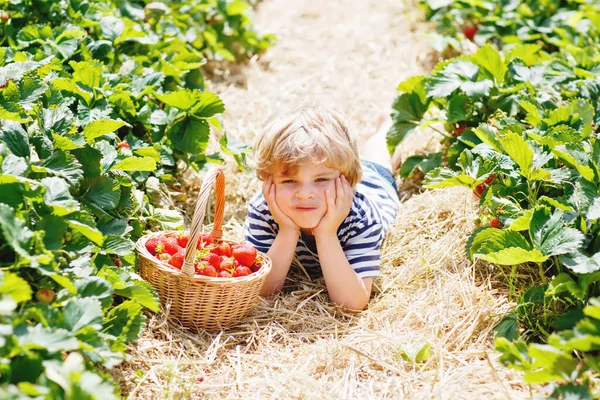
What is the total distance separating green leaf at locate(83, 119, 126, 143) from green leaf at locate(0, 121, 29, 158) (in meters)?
0.33

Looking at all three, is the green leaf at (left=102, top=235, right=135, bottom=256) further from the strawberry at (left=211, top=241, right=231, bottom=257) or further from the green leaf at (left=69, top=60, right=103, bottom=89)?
the green leaf at (left=69, top=60, right=103, bottom=89)

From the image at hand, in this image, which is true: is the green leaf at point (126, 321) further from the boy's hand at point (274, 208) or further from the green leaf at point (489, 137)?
the green leaf at point (489, 137)

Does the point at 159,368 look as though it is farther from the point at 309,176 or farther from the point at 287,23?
the point at 287,23

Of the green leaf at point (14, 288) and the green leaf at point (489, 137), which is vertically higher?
the green leaf at point (489, 137)

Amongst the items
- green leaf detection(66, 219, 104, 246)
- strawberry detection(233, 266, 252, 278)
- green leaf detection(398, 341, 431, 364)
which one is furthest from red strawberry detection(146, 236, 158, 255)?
green leaf detection(398, 341, 431, 364)

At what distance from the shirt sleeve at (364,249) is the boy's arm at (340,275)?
7 centimetres

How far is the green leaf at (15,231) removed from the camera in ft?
6.37

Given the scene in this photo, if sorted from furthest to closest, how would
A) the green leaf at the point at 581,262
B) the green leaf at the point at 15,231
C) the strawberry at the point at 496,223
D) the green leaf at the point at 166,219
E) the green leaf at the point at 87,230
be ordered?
the green leaf at the point at 166,219
the strawberry at the point at 496,223
the green leaf at the point at 581,262
the green leaf at the point at 87,230
the green leaf at the point at 15,231

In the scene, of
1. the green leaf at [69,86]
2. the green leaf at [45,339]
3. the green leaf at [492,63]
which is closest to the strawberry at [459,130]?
the green leaf at [492,63]

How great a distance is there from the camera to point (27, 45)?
10.7 ft

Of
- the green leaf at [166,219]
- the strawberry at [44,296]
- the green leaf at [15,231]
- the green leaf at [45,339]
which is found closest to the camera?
the green leaf at [45,339]

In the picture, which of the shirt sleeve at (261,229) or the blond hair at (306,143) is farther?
the shirt sleeve at (261,229)

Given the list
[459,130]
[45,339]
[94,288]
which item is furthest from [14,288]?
[459,130]

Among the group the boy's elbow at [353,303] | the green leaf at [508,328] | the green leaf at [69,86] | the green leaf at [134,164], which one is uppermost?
the green leaf at [69,86]
